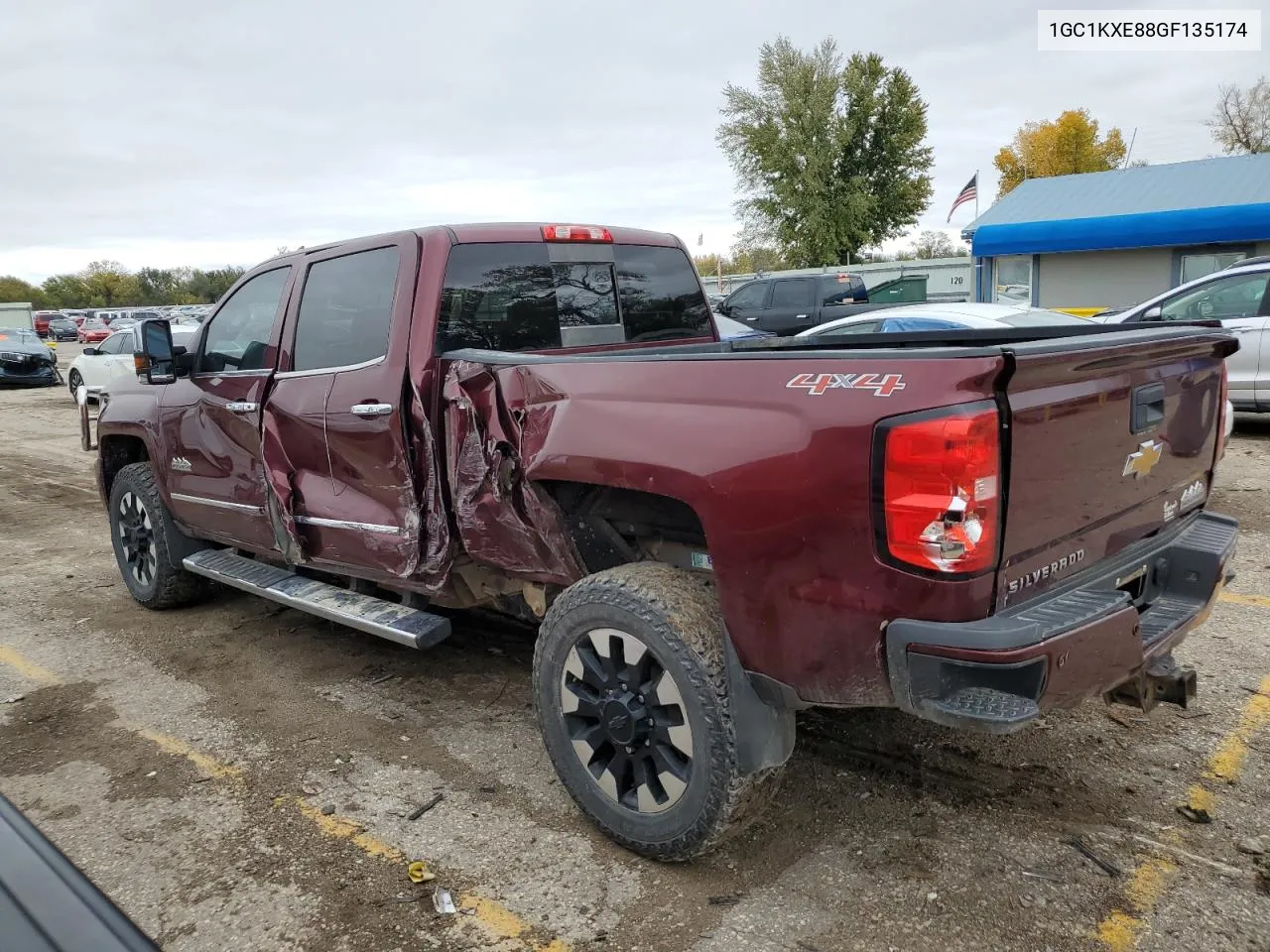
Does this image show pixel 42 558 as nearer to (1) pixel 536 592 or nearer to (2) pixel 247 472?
(2) pixel 247 472

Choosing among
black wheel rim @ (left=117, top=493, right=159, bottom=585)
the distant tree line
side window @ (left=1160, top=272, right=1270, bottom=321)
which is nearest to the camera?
black wheel rim @ (left=117, top=493, right=159, bottom=585)

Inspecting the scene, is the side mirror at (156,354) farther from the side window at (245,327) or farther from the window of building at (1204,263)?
the window of building at (1204,263)

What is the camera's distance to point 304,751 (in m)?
3.70

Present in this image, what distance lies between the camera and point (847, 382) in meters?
2.26

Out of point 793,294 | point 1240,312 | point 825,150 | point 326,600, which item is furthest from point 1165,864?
point 825,150

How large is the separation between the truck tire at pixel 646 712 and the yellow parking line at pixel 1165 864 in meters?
0.96

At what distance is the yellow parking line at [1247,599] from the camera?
15.7ft

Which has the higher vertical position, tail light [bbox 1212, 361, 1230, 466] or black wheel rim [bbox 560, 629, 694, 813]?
tail light [bbox 1212, 361, 1230, 466]

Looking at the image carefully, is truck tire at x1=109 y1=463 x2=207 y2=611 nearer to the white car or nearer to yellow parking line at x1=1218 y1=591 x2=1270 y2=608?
yellow parking line at x1=1218 y1=591 x2=1270 y2=608

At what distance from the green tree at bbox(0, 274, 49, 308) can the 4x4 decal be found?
304 feet

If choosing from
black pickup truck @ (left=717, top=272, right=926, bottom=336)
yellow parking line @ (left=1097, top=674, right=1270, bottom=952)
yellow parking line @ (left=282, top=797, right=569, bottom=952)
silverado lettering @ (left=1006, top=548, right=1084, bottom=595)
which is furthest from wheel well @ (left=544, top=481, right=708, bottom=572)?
black pickup truck @ (left=717, top=272, right=926, bottom=336)

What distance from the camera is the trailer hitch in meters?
2.77

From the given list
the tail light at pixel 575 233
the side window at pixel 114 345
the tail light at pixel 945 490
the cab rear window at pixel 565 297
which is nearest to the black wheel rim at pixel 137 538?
Answer: the cab rear window at pixel 565 297

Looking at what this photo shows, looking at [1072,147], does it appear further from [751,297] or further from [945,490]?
[945,490]
